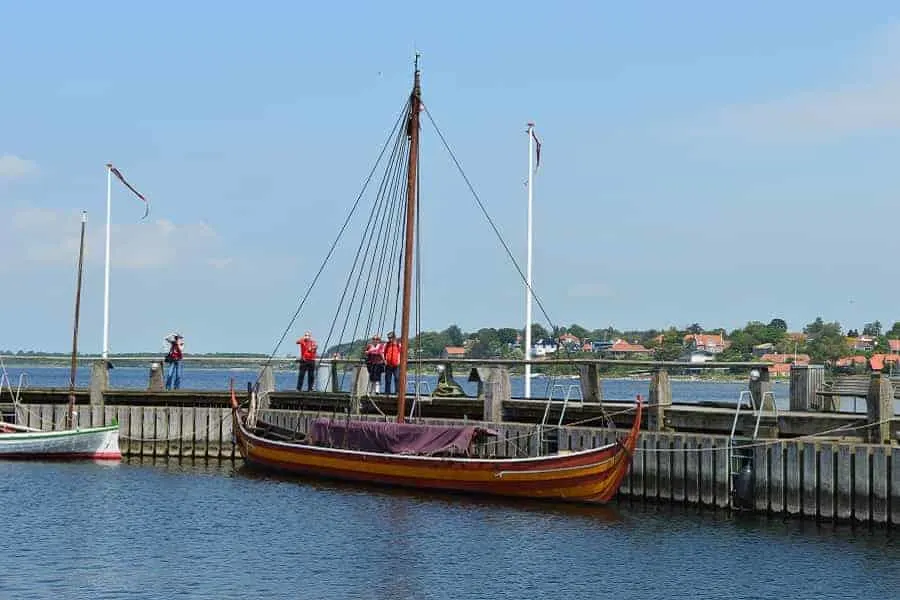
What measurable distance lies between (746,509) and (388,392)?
14551mm

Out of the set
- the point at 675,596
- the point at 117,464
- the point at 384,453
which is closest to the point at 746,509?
the point at 675,596

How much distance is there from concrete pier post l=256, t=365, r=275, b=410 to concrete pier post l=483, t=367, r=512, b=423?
9.55 metres

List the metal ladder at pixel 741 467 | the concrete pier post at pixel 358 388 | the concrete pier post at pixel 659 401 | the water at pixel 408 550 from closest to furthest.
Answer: the water at pixel 408 550
the metal ladder at pixel 741 467
the concrete pier post at pixel 659 401
the concrete pier post at pixel 358 388

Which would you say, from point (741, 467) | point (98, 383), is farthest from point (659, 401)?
point (98, 383)

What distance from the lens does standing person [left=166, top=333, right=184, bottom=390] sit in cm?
4472

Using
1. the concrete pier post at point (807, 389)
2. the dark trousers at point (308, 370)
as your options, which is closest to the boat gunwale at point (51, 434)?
the dark trousers at point (308, 370)

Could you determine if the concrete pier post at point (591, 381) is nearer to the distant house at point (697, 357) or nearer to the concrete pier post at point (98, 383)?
the distant house at point (697, 357)

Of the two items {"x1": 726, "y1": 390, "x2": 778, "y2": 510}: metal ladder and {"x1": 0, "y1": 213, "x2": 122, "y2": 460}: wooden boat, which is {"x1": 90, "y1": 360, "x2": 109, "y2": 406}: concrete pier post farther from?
{"x1": 726, "y1": 390, "x2": 778, "y2": 510}: metal ladder

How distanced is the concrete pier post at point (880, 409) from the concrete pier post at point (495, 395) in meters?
11.1

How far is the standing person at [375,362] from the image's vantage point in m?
41.1

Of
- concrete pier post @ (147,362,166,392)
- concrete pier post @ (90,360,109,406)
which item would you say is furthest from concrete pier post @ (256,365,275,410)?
concrete pier post @ (90,360,109,406)

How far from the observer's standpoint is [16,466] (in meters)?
41.0

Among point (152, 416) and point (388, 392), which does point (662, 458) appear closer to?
point (388, 392)

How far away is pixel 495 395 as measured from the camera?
36.1 m
